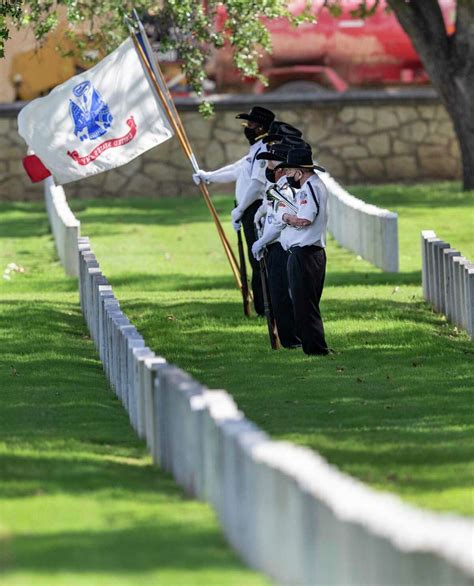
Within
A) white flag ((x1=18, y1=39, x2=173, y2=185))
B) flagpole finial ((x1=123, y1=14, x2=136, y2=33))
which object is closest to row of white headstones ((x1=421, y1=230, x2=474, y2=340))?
white flag ((x1=18, y1=39, x2=173, y2=185))

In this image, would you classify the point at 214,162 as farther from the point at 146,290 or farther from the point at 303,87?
the point at 146,290

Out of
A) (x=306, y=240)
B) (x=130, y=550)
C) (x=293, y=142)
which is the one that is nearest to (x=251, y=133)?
(x=293, y=142)

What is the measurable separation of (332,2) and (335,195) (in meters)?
7.09

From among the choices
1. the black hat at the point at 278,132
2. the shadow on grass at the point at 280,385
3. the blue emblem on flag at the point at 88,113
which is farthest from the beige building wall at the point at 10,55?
the black hat at the point at 278,132

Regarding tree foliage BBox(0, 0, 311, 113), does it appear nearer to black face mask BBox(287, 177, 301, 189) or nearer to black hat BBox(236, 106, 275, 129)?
black hat BBox(236, 106, 275, 129)

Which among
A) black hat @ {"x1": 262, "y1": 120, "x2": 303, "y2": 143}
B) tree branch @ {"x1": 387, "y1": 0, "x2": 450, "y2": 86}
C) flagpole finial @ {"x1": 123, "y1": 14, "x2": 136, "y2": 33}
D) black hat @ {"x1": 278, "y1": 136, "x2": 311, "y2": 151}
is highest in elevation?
tree branch @ {"x1": 387, "y1": 0, "x2": 450, "y2": 86}

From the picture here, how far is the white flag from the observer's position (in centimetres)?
1805

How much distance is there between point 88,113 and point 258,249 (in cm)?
294

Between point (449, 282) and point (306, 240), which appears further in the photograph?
point (449, 282)

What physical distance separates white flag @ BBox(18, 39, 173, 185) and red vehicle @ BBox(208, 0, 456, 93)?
48.6 feet

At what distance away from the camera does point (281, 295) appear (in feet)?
53.2

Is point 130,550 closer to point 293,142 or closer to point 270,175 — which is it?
point 270,175

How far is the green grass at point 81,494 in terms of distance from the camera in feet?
24.6

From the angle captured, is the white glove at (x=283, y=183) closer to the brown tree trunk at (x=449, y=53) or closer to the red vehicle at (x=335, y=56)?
the brown tree trunk at (x=449, y=53)
